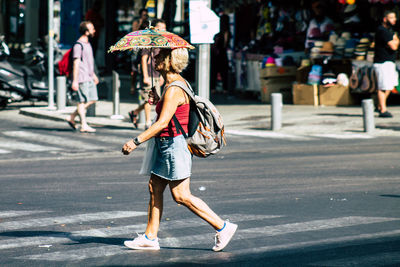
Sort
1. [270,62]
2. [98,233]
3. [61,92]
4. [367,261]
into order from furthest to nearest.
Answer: [270,62] → [61,92] → [98,233] → [367,261]

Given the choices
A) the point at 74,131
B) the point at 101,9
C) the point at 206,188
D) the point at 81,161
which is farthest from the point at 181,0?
the point at 206,188

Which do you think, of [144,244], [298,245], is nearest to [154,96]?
[144,244]

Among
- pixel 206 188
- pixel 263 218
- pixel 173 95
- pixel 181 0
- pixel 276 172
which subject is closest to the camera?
pixel 173 95

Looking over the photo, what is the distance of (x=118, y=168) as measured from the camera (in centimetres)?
1197

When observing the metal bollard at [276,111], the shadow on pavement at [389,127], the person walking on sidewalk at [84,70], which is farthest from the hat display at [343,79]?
the person walking on sidewalk at [84,70]

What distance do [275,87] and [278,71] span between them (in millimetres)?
406

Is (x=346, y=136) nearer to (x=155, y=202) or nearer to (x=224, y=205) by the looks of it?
(x=224, y=205)

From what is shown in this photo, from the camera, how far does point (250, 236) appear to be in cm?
749

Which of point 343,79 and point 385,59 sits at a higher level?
point 385,59

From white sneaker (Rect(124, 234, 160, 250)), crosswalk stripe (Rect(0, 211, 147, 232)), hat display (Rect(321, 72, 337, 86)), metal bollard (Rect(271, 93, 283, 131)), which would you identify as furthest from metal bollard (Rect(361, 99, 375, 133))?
white sneaker (Rect(124, 234, 160, 250))

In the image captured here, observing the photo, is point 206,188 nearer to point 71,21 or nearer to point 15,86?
point 15,86

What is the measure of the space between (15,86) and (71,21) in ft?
41.5

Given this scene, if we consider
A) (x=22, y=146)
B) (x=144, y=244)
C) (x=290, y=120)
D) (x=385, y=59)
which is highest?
(x=385, y=59)

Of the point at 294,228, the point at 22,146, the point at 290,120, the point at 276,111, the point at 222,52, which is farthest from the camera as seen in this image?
the point at 222,52
